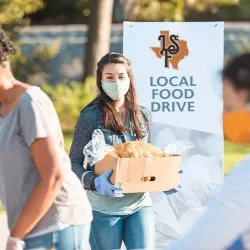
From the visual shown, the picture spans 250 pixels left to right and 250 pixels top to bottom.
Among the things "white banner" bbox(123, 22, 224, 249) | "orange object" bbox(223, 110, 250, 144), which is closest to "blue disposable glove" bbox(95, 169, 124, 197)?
"white banner" bbox(123, 22, 224, 249)

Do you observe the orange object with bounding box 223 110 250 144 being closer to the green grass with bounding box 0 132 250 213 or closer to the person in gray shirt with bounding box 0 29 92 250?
the person in gray shirt with bounding box 0 29 92 250

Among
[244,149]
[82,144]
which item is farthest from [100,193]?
[244,149]

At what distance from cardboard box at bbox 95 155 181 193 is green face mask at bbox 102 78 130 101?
17.8 inches

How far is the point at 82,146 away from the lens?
5.55 meters

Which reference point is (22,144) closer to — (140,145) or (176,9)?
(140,145)

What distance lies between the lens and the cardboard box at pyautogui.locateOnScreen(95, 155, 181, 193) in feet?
17.8

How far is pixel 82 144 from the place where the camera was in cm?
555

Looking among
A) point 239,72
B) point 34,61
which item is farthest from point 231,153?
point 239,72

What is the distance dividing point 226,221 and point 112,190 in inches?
113

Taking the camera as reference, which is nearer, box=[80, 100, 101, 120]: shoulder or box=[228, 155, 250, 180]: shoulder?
box=[228, 155, 250, 180]: shoulder

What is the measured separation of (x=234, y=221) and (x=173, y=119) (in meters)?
4.59

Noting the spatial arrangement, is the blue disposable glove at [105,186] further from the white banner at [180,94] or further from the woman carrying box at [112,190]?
the white banner at [180,94]

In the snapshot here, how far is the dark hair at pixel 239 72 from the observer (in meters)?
2.66

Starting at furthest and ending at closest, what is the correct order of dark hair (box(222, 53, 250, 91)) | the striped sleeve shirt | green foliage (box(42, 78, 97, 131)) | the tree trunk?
green foliage (box(42, 78, 97, 131)) → the tree trunk → dark hair (box(222, 53, 250, 91)) → the striped sleeve shirt
